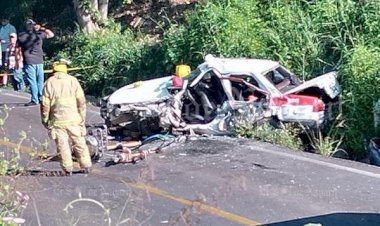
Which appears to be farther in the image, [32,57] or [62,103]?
[32,57]

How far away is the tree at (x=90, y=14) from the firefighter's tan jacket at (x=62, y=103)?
11.6m

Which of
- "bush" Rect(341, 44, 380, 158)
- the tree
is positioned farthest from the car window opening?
the tree

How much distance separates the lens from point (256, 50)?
58.6 feet

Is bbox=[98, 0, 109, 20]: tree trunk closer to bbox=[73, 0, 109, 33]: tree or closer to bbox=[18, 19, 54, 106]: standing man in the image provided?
bbox=[73, 0, 109, 33]: tree

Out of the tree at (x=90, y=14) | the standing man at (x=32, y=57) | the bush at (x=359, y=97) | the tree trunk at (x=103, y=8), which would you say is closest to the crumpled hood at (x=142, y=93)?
the bush at (x=359, y=97)

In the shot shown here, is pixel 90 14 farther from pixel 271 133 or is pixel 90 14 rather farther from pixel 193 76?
pixel 271 133

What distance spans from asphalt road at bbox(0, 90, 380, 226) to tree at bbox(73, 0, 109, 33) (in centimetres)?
940

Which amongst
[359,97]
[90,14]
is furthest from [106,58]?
[359,97]

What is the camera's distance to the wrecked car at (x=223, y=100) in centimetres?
1456

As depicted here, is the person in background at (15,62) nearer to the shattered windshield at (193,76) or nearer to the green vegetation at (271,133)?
the shattered windshield at (193,76)

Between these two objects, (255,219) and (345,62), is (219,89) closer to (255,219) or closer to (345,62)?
(345,62)

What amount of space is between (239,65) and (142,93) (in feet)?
4.95

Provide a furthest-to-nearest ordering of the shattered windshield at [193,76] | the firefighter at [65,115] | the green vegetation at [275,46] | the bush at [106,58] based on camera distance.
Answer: the bush at [106,58]
the shattered windshield at [193,76]
the green vegetation at [275,46]
the firefighter at [65,115]

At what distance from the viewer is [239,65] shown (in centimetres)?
1534
